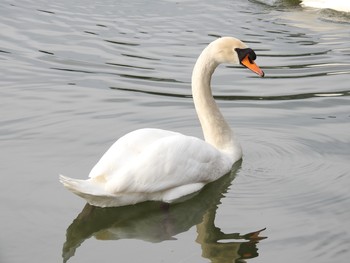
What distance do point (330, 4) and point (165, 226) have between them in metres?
8.28

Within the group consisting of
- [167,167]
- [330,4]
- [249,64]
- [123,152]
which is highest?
[249,64]

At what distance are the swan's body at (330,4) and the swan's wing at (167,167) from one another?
285 inches

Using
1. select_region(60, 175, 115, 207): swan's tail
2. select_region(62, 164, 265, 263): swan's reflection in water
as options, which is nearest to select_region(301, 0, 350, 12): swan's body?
select_region(62, 164, 265, 263): swan's reflection in water

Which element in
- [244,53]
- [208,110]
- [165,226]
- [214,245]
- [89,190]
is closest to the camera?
[214,245]

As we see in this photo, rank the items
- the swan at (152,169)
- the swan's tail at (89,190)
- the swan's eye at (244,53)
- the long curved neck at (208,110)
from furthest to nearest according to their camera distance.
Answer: the long curved neck at (208,110) → the swan's eye at (244,53) → the swan at (152,169) → the swan's tail at (89,190)

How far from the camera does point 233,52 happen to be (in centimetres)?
796

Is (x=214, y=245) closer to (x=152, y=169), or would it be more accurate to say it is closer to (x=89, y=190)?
(x=152, y=169)

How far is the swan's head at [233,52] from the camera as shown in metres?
7.95

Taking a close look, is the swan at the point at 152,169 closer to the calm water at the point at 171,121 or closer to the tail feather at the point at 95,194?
the tail feather at the point at 95,194

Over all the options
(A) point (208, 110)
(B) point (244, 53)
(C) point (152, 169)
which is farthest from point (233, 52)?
(C) point (152, 169)

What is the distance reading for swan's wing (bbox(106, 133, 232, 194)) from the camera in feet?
22.1

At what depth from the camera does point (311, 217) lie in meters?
6.84

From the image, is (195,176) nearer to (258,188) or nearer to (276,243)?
(258,188)

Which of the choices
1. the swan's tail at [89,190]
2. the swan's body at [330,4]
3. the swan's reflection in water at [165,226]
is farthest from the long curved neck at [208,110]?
the swan's body at [330,4]
